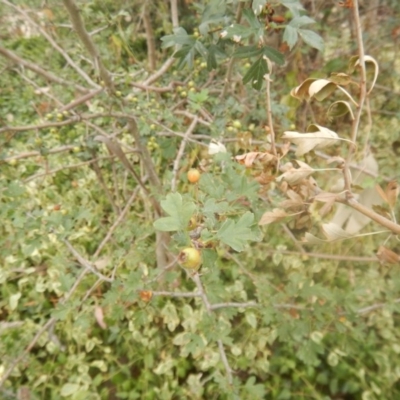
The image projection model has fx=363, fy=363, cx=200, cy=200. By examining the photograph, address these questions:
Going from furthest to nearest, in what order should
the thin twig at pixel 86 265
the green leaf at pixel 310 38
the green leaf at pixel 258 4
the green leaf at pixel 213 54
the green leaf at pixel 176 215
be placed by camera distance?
the thin twig at pixel 86 265
the green leaf at pixel 213 54
the green leaf at pixel 310 38
the green leaf at pixel 258 4
the green leaf at pixel 176 215

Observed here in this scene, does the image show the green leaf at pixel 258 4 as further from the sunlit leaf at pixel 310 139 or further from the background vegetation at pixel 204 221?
the sunlit leaf at pixel 310 139

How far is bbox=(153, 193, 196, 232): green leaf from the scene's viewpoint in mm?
587

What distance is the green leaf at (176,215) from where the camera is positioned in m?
0.59

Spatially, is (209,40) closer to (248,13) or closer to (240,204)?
(248,13)

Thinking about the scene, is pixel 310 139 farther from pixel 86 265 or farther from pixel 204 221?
pixel 86 265

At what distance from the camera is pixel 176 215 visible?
600mm

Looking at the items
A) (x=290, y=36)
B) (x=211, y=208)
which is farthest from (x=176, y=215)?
(x=290, y=36)

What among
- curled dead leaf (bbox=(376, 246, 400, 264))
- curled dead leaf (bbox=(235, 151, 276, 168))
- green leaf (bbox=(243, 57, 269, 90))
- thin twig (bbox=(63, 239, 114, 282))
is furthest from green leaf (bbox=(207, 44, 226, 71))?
thin twig (bbox=(63, 239, 114, 282))

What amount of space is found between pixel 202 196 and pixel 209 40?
53 cm

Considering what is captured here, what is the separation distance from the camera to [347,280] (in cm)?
193

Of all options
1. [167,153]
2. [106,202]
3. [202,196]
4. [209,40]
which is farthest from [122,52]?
[202,196]

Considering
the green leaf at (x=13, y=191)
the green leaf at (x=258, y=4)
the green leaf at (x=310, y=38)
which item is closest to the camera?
the green leaf at (x=258, y=4)

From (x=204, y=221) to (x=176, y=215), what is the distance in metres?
0.10

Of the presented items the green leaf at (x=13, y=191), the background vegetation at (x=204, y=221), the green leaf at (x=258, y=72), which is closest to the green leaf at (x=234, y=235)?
the background vegetation at (x=204, y=221)
